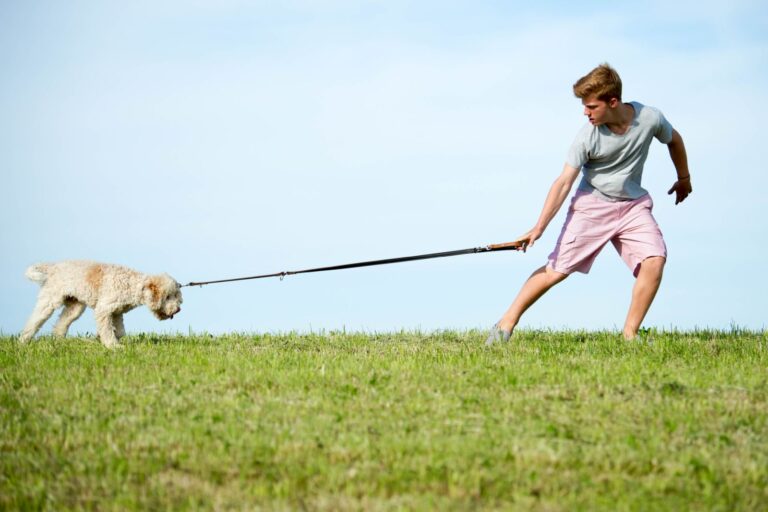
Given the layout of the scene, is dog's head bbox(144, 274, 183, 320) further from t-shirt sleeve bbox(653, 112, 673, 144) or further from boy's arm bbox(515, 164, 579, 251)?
t-shirt sleeve bbox(653, 112, 673, 144)

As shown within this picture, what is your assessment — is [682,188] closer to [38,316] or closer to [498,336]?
[498,336]

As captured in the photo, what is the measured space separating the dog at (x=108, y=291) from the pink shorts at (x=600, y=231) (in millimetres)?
4351

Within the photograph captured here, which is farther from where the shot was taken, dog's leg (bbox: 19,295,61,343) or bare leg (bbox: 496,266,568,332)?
dog's leg (bbox: 19,295,61,343)

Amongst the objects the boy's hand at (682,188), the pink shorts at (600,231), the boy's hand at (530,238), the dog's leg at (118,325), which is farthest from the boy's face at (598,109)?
the dog's leg at (118,325)

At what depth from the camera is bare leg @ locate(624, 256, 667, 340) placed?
31.0ft

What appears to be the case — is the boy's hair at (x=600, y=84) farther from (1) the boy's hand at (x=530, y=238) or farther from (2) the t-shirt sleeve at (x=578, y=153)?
(1) the boy's hand at (x=530, y=238)

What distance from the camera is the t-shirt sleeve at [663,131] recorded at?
30.9 feet

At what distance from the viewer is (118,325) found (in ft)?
35.9

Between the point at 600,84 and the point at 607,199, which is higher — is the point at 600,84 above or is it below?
above

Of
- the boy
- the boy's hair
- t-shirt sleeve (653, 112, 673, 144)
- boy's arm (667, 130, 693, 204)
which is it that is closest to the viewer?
the boy's hair

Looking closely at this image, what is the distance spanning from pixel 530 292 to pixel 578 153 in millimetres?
1528

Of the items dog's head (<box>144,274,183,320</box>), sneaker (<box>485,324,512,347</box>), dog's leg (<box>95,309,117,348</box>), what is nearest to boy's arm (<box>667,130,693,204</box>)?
sneaker (<box>485,324,512,347</box>)

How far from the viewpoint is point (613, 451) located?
564 cm

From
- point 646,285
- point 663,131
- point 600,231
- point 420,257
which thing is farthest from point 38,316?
point 663,131
